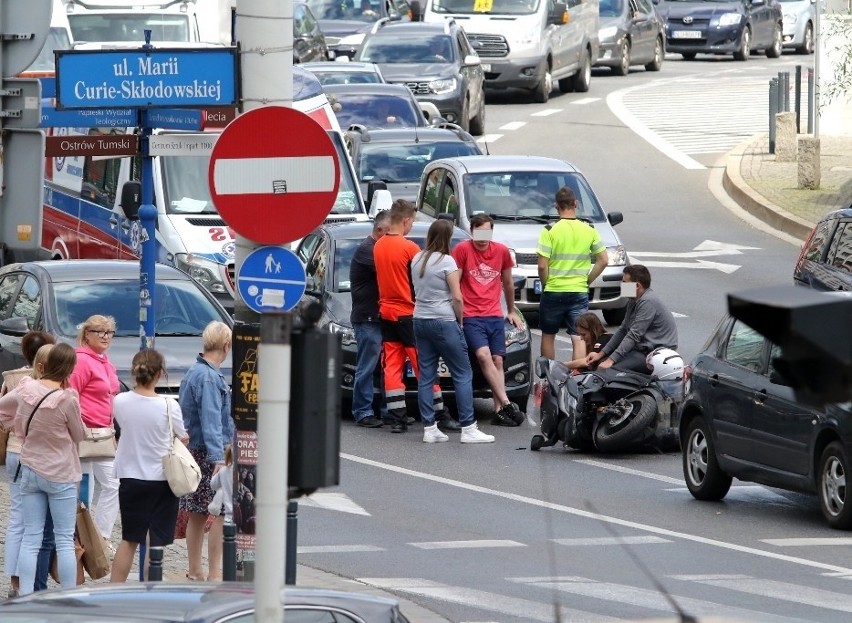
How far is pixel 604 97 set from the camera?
44531mm

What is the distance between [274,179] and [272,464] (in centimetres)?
323

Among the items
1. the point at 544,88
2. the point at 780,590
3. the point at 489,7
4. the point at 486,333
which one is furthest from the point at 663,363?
the point at 544,88

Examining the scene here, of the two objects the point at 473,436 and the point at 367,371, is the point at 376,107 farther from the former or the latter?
the point at 473,436

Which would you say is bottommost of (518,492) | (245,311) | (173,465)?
(518,492)

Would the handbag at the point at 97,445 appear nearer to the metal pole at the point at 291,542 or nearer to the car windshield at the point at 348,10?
the metal pole at the point at 291,542

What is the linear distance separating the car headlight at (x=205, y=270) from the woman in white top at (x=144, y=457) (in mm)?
9630

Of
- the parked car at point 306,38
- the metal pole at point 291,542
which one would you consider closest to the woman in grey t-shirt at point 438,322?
the metal pole at point 291,542

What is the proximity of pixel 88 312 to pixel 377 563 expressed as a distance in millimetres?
5149

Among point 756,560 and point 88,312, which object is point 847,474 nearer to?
point 756,560

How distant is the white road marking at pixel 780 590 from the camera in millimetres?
10512

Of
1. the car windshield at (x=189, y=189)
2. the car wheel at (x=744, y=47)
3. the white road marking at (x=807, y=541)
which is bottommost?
the white road marking at (x=807, y=541)

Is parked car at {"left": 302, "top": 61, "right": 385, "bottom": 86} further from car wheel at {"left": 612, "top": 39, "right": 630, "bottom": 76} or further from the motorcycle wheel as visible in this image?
the motorcycle wheel

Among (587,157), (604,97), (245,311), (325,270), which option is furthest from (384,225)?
(604,97)

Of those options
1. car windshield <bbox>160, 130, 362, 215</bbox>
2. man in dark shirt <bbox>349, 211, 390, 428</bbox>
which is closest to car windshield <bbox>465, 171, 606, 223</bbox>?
car windshield <bbox>160, 130, 362, 215</bbox>
